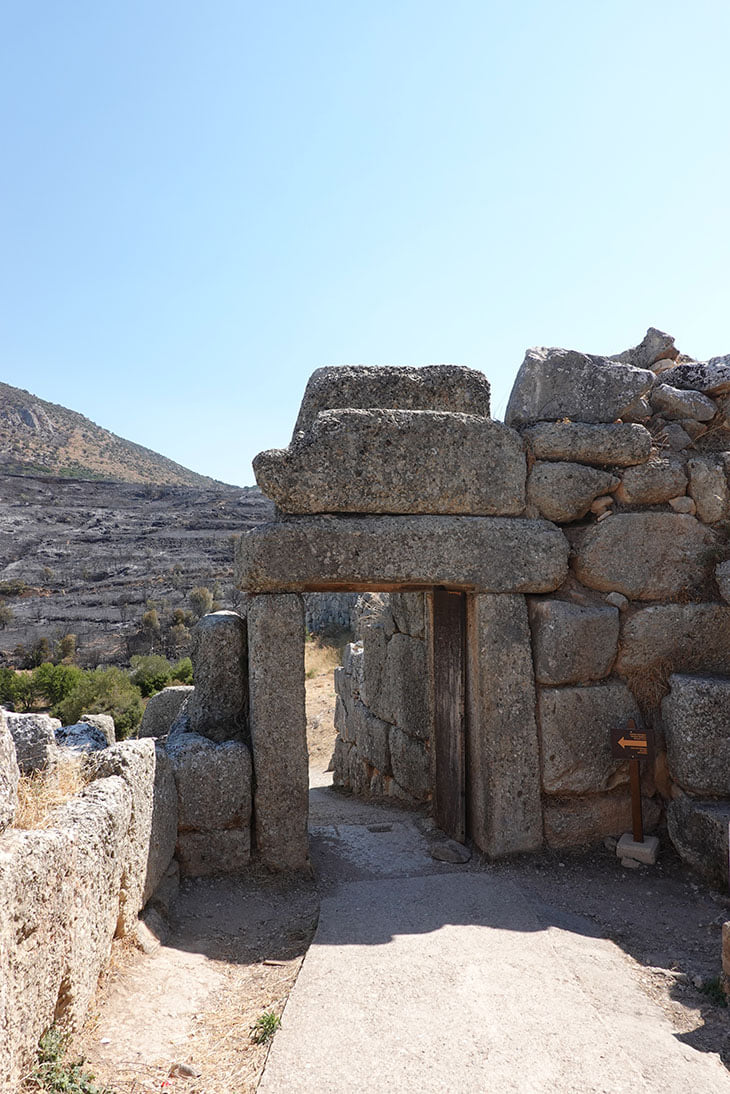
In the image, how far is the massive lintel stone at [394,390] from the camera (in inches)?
187

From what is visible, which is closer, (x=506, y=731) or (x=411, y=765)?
(x=506, y=731)

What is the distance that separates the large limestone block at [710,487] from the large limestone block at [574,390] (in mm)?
663

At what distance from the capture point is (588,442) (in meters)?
4.82

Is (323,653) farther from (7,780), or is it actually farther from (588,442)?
(7,780)

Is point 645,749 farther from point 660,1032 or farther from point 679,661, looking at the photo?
point 660,1032

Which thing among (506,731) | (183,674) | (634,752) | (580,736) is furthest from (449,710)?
(183,674)

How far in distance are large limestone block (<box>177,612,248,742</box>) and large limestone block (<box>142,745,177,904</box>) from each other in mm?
516

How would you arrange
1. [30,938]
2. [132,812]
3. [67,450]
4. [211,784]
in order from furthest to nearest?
[67,450] → [211,784] → [132,812] → [30,938]

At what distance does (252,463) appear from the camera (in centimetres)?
439

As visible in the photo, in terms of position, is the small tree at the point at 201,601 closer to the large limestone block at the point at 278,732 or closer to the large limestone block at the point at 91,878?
the large limestone block at the point at 278,732

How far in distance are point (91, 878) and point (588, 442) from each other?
154 inches

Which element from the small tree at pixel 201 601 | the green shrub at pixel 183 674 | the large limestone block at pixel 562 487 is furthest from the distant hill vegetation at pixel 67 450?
the large limestone block at pixel 562 487

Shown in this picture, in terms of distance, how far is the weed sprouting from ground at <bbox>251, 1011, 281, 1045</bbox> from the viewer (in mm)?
2592

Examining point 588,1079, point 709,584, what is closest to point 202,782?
point 588,1079
